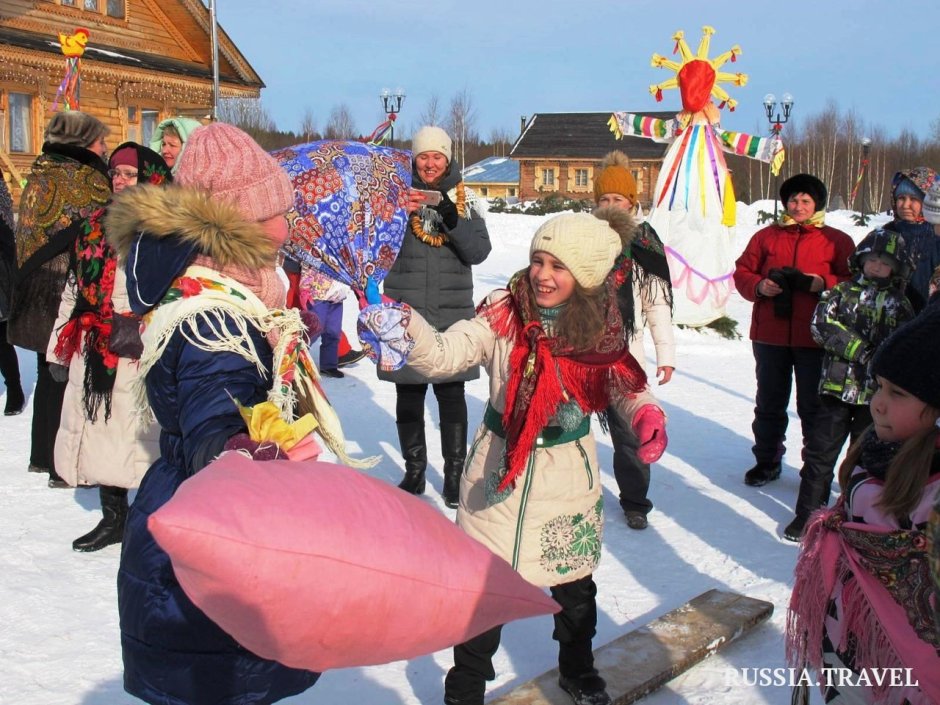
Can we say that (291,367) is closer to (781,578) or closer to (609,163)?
(781,578)

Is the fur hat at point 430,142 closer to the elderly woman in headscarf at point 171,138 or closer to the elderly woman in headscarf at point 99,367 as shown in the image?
the elderly woman in headscarf at point 99,367

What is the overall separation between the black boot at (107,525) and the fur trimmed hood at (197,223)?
2672 mm

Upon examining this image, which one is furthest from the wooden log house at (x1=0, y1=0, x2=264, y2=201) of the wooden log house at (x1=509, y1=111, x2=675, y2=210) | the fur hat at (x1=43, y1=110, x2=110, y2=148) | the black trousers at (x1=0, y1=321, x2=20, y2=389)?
the wooden log house at (x1=509, y1=111, x2=675, y2=210)

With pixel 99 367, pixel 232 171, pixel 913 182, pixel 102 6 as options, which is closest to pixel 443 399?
pixel 99 367

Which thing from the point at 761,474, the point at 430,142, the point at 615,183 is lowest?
the point at 761,474

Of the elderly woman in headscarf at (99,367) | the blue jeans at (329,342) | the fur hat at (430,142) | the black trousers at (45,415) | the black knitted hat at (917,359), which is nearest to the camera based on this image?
the black knitted hat at (917,359)

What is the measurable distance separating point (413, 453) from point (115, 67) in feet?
56.5

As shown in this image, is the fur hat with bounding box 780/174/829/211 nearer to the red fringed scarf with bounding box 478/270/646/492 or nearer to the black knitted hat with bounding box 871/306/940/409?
the red fringed scarf with bounding box 478/270/646/492

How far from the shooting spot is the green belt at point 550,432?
286 centimetres

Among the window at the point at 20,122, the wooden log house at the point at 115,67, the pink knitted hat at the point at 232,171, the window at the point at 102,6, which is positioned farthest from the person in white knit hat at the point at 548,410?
the window at the point at 102,6

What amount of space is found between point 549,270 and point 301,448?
1.33m

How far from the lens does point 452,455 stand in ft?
16.7

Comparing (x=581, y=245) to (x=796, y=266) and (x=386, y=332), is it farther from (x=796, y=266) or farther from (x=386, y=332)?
(x=796, y=266)

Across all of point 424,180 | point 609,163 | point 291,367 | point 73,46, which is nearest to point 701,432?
point 609,163
